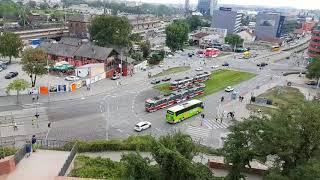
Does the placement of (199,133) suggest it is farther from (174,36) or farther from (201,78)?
(174,36)

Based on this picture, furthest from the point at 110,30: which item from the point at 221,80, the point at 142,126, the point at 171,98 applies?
the point at 142,126

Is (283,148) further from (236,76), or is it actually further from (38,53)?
(236,76)

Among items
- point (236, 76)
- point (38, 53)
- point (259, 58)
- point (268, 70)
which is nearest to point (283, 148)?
point (38, 53)

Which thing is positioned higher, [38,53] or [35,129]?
[38,53]

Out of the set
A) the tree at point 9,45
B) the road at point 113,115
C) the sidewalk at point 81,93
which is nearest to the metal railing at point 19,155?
the road at point 113,115

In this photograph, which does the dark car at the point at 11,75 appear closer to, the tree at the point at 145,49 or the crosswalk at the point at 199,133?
the tree at the point at 145,49

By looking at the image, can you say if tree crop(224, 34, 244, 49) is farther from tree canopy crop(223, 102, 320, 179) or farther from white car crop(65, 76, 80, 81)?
tree canopy crop(223, 102, 320, 179)
